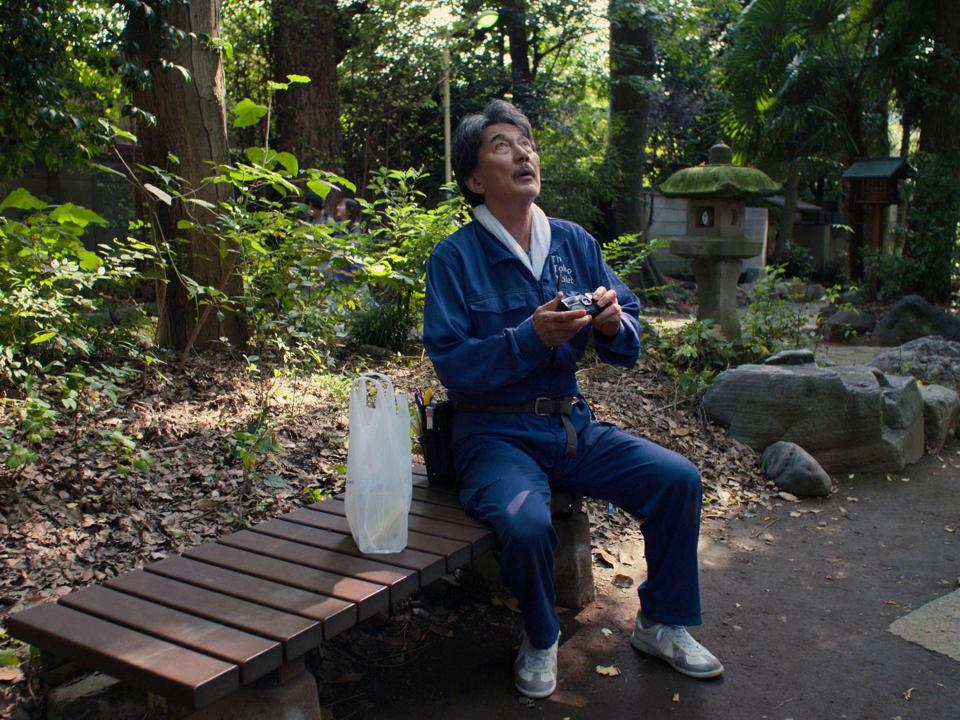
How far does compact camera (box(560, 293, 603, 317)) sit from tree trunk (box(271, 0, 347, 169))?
7.81 meters

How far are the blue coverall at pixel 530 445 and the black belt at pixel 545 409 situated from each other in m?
0.02

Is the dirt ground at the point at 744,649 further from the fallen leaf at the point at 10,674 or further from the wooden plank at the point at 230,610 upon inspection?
the fallen leaf at the point at 10,674

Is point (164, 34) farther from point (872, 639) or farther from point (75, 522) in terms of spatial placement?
point (872, 639)

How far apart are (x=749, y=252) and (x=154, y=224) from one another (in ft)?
18.9

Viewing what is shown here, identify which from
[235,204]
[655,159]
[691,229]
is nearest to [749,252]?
[691,229]

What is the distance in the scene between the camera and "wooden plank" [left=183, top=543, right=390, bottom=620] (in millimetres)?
2361

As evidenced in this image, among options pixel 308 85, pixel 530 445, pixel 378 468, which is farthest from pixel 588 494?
pixel 308 85

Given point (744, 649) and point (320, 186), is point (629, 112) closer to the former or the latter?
point (320, 186)

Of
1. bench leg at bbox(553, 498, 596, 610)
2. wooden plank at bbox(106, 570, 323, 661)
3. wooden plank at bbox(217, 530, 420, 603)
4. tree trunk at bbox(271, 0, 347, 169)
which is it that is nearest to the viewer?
wooden plank at bbox(106, 570, 323, 661)

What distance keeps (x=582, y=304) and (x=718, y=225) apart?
623 centimetres

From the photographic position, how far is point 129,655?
79.1 inches

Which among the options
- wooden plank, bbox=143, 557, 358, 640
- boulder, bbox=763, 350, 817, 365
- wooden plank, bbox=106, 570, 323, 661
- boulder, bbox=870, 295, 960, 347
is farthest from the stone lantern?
wooden plank, bbox=106, 570, 323, 661

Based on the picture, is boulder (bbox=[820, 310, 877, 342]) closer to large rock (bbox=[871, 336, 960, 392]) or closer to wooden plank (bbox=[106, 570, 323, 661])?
large rock (bbox=[871, 336, 960, 392])

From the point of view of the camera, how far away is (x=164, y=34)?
522 cm
